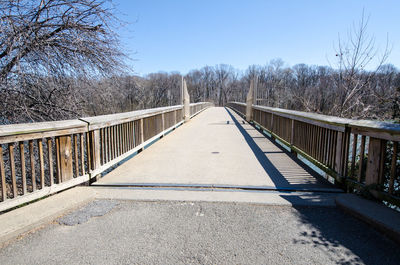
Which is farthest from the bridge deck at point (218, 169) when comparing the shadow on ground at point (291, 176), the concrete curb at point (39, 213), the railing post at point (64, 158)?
the concrete curb at point (39, 213)

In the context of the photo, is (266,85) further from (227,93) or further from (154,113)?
(154,113)

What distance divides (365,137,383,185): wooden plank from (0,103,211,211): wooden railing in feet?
12.9

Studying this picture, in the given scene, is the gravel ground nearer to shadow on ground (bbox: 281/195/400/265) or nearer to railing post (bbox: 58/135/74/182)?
shadow on ground (bbox: 281/195/400/265)

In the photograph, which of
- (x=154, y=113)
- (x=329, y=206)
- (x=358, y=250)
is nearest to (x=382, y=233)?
(x=358, y=250)

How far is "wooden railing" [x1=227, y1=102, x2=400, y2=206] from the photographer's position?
10.4 feet

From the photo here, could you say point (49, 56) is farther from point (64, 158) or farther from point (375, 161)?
point (375, 161)

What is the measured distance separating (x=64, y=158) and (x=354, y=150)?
412cm

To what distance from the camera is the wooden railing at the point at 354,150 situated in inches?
125

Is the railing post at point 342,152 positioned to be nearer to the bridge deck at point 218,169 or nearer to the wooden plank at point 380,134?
the wooden plank at point 380,134

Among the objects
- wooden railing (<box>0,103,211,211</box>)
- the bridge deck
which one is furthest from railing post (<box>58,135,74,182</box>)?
the bridge deck

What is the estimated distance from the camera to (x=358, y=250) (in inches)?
95.2

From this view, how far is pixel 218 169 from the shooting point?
209 inches

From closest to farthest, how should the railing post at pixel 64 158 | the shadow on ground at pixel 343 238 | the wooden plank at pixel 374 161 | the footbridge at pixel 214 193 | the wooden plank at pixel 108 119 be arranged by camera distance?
the shadow on ground at pixel 343 238 → the footbridge at pixel 214 193 → the wooden plank at pixel 374 161 → the railing post at pixel 64 158 → the wooden plank at pixel 108 119

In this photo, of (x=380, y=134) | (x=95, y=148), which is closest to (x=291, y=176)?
(x=380, y=134)
